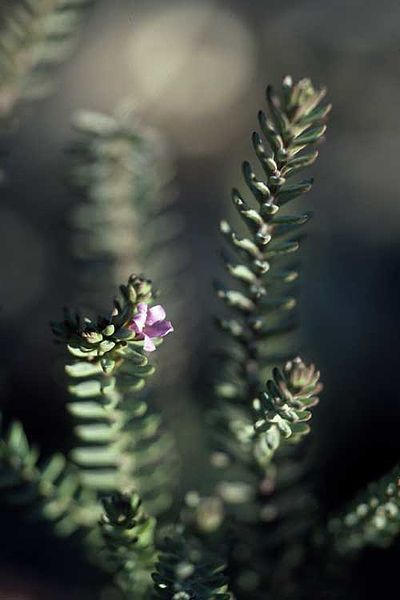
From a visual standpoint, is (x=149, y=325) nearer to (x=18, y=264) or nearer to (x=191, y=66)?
(x=18, y=264)

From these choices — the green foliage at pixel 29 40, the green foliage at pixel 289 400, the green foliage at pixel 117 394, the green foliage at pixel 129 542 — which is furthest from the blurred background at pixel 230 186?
the green foliage at pixel 289 400

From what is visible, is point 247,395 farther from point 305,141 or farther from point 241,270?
point 305,141

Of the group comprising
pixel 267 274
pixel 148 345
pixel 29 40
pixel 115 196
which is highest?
A: pixel 29 40

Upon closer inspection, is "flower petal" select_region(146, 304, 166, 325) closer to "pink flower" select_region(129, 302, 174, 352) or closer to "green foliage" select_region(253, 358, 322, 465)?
"pink flower" select_region(129, 302, 174, 352)

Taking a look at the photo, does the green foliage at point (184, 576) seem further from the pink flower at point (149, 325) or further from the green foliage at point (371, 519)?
the pink flower at point (149, 325)

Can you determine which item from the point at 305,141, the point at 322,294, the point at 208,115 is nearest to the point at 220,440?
the point at 305,141

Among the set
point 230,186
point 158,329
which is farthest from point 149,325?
point 230,186
